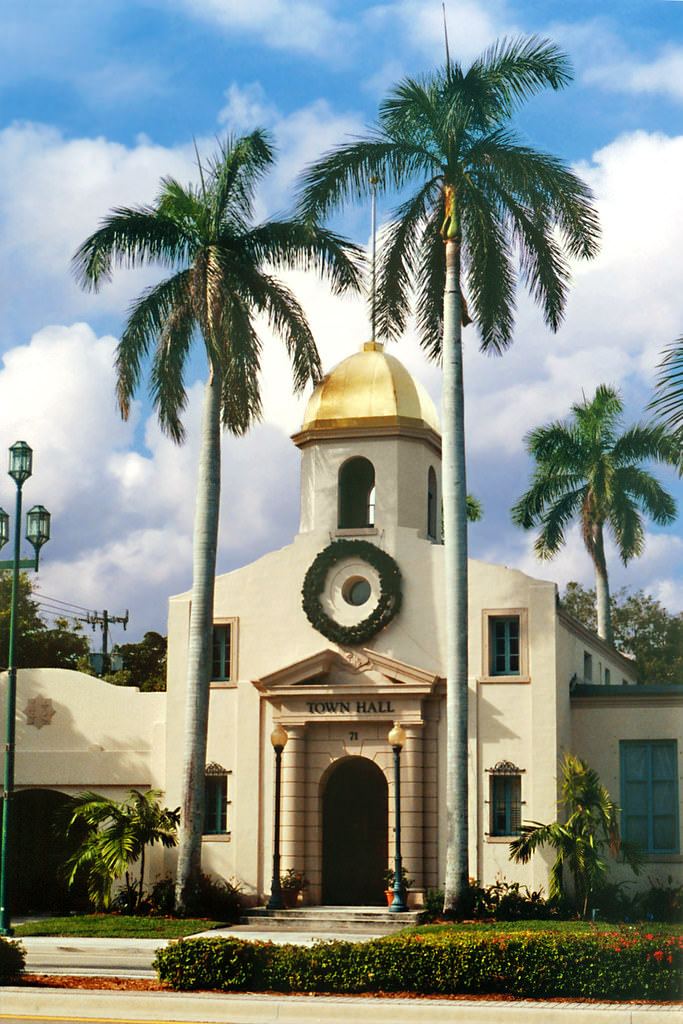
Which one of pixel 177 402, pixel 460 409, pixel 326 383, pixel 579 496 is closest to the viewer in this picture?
pixel 460 409

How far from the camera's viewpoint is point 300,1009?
575 inches

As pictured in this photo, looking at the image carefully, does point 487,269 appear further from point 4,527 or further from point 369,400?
point 4,527

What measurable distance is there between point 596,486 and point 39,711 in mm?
17904

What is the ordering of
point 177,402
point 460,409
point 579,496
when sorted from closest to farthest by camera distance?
point 460,409, point 177,402, point 579,496

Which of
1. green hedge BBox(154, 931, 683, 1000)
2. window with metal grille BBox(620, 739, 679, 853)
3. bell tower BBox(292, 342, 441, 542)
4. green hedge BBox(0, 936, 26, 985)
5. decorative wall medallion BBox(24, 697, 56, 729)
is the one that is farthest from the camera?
decorative wall medallion BBox(24, 697, 56, 729)

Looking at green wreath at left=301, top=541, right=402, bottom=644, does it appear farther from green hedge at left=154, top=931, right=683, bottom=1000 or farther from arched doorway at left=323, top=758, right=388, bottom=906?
green hedge at left=154, top=931, right=683, bottom=1000

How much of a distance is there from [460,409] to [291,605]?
5.66m

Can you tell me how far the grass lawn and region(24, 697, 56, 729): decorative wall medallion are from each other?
5.26m

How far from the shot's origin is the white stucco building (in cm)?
2783

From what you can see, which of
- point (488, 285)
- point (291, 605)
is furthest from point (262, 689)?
point (488, 285)

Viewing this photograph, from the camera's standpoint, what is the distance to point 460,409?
27328 mm

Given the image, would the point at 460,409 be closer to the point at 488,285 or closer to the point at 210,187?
the point at 488,285

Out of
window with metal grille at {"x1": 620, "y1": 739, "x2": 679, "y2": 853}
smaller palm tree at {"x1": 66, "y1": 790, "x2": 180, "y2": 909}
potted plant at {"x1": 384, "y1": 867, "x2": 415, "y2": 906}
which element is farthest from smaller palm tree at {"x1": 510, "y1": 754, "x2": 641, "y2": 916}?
smaller palm tree at {"x1": 66, "y1": 790, "x2": 180, "y2": 909}

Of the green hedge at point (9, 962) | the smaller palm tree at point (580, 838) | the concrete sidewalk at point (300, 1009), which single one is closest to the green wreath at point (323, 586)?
the smaller palm tree at point (580, 838)
